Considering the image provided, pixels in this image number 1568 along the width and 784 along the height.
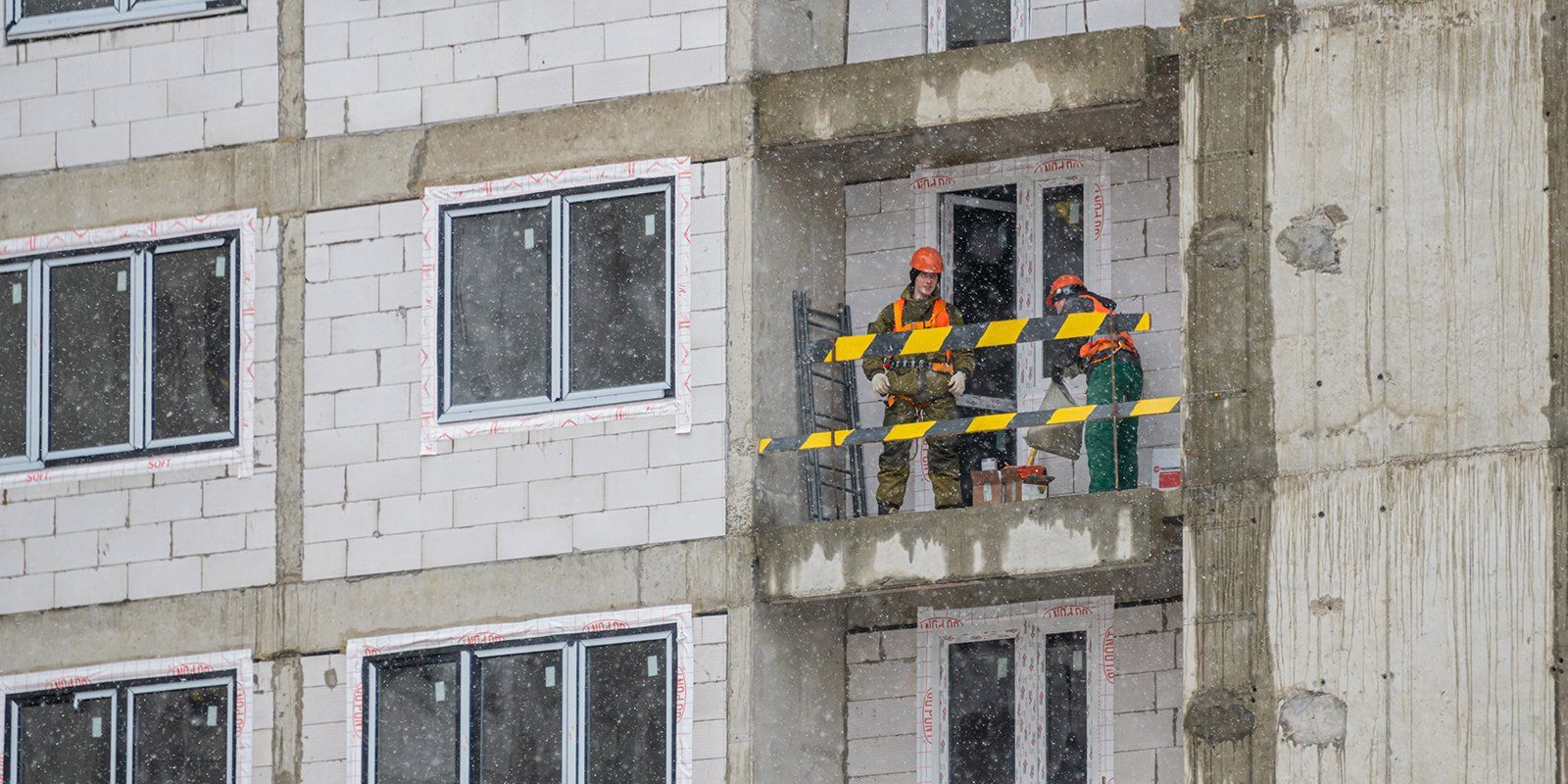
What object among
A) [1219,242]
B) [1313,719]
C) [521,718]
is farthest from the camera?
[521,718]

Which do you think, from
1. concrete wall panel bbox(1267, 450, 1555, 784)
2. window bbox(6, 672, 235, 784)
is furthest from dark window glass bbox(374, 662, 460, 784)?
concrete wall panel bbox(1267, 450, 1555, 784)

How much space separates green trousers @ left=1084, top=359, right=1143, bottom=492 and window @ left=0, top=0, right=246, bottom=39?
5902 millimetres

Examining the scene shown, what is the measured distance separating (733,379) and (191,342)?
353cm

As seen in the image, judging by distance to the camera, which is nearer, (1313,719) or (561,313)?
(1313,719)

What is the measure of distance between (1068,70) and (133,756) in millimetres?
6843

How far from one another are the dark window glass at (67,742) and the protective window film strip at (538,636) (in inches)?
64.4

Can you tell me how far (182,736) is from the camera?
21.6 m

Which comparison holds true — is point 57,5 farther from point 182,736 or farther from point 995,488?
point 995,488

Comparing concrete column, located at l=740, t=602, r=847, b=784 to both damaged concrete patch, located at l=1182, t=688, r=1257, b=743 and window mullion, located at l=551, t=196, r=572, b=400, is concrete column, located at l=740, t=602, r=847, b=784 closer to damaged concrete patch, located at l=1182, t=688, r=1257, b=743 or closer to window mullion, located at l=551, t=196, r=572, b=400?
window mullion, located at l=551, t=196, r=572, b=400

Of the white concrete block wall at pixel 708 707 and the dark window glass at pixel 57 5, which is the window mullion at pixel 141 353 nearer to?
the dark window glass at pixel 57 5

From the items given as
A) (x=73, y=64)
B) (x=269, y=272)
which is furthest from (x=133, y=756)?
(x=73, y=64)

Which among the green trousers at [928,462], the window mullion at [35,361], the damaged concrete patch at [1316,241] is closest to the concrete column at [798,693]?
the green trousers at [928,462]

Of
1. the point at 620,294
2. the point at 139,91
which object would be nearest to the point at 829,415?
the point at 620,294

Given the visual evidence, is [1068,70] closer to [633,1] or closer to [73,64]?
[633,1]
